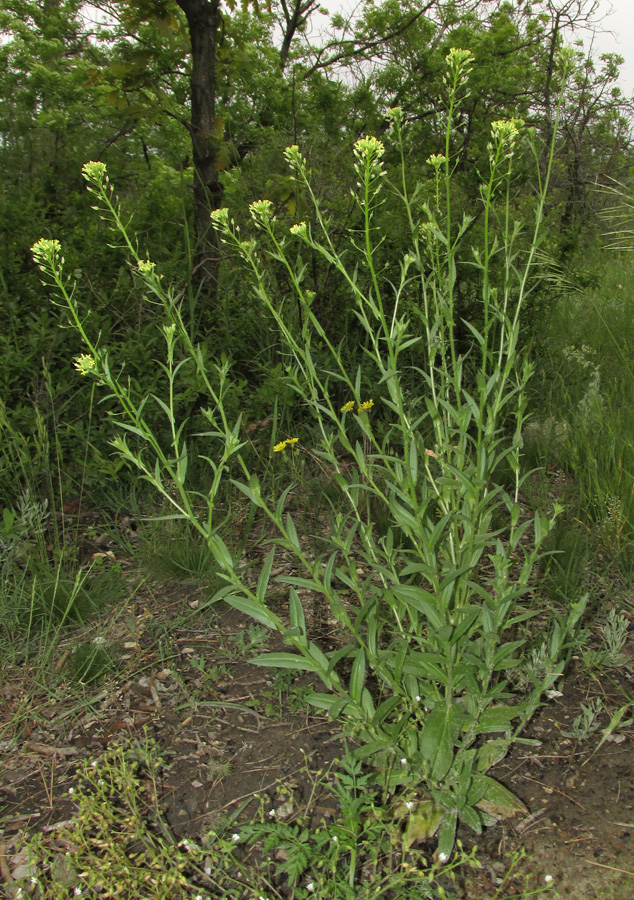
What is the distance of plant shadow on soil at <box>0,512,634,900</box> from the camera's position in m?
1.58

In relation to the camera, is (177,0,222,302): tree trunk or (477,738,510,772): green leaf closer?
(477,738,510,772): green leaf

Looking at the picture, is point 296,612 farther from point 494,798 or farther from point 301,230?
point 301,230

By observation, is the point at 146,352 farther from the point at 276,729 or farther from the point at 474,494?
the point at 474,494

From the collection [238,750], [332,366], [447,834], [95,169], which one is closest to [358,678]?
[447,834]

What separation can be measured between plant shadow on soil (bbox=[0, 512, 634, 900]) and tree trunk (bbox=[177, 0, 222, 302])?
6.90ft

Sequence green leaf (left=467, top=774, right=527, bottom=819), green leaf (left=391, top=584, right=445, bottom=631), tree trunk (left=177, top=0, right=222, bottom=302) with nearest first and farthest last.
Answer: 1. green leaf (left=391, top=584, right=445, bottom=631)
2. green leaf (left=467, top=774, right=527, bottom=819)
3. tree trunk (left=177, top=0, right=222, bottom=302)

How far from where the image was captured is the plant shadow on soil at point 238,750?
1584 millimetres

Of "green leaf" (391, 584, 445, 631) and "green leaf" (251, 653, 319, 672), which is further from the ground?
"green leaf" (391, 584, 445, 631)

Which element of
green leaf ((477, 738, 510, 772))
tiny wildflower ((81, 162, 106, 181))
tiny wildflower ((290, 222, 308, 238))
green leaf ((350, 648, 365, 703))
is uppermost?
tiny wildflower ((81, 162, 106, 181))

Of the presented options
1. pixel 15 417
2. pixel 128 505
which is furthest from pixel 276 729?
pixel 15 417

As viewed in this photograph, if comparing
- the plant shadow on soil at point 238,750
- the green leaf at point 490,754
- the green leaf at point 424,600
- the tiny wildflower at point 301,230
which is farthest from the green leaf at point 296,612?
the tiny wildflower at point 301,230

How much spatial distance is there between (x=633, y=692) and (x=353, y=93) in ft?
12.8

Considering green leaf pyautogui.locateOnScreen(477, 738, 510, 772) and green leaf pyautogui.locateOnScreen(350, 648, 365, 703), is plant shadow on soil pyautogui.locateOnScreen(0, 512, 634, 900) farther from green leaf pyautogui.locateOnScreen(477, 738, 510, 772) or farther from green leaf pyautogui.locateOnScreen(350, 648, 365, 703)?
green leaf pyautogui.locateOnScreen(350, 648, 365, 703)

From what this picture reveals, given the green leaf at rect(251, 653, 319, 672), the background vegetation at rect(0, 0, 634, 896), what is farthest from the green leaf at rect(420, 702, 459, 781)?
the green leaf at rect(251, 653, 319, 672)
